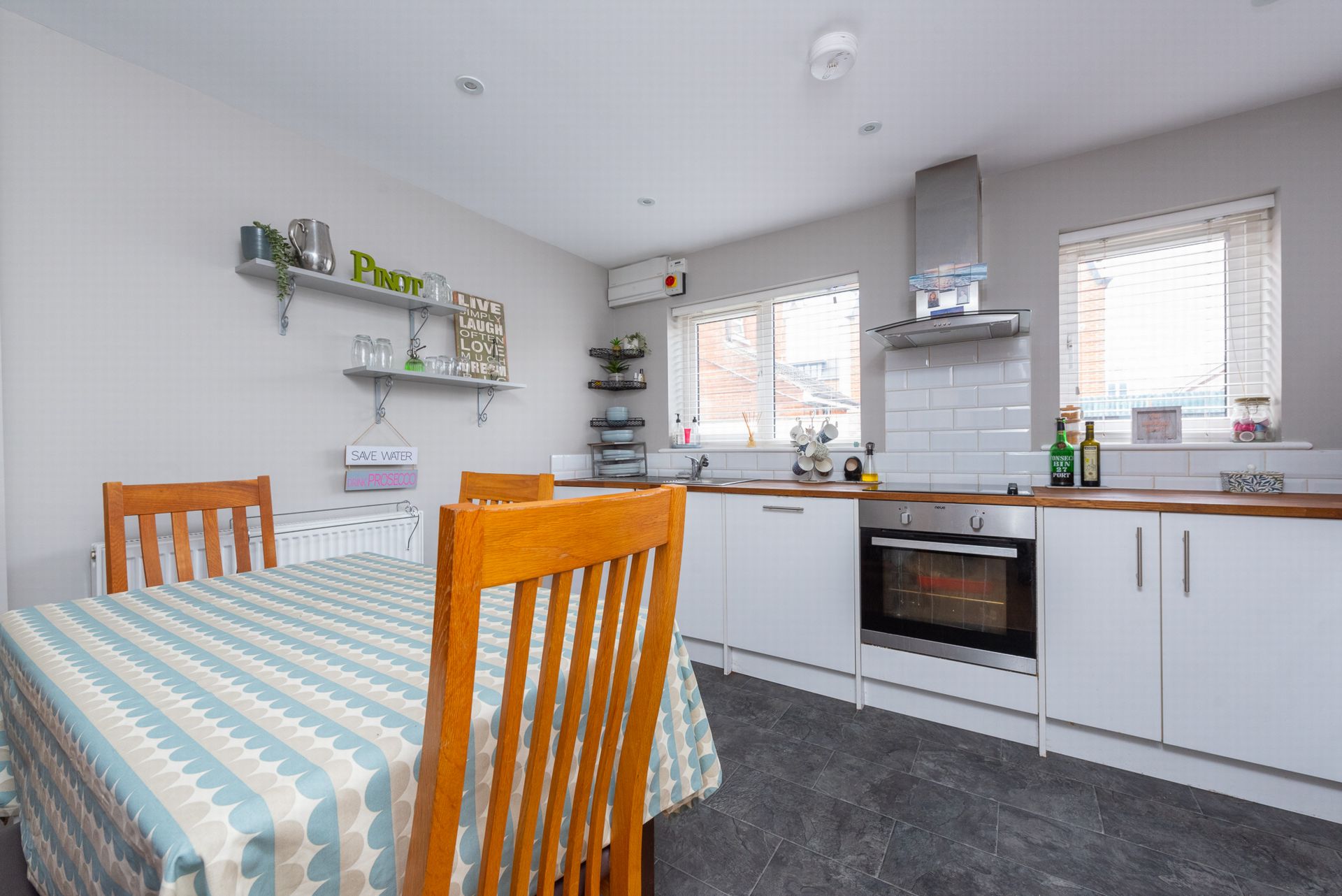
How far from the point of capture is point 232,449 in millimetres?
2148

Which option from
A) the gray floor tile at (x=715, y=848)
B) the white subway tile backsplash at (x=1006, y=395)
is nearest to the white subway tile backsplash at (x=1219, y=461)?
the white subway tile backsplash at (x=1006, y=395)

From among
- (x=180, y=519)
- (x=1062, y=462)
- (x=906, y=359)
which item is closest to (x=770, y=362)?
(x=906, y=359)

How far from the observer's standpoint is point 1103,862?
1457mm

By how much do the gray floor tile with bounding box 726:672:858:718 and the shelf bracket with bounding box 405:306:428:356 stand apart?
2.35 m

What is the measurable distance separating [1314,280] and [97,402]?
4.54m

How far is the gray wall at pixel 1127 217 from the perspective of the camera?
2.10 meters

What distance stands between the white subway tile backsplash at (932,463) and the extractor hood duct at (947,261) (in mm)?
590

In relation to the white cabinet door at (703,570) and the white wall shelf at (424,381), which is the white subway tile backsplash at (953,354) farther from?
the white wall shelf at (424,381)

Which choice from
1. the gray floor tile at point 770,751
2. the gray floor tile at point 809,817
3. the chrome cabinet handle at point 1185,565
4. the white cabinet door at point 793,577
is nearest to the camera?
the gray floor tile at point 809,817

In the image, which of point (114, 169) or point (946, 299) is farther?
point (946, 299)

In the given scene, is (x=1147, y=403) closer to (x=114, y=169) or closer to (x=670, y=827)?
(x=670, y=827)

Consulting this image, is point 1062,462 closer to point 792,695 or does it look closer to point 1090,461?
point 1090,461

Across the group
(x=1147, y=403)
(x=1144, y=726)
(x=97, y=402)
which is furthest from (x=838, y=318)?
(x=97, y=402)

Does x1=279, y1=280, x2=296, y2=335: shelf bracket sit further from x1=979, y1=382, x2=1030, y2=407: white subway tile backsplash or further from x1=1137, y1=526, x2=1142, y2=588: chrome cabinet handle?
x1=1137, y1=526, x2=1142, y2=588: chrome cabinet handle
